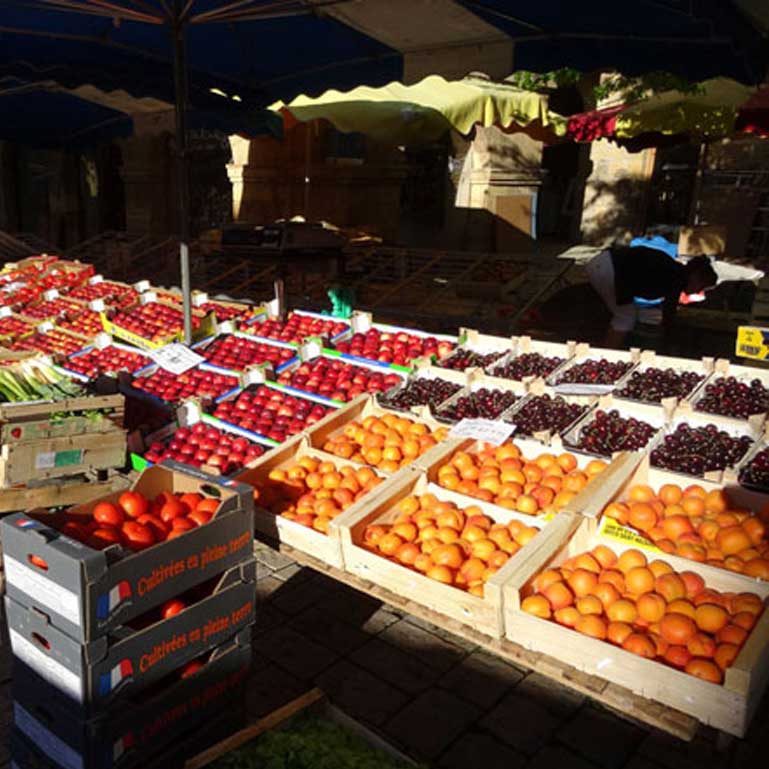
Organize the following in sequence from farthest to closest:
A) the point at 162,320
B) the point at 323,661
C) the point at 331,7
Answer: the point at 162,320
the point at 331,7
the point at 323,661

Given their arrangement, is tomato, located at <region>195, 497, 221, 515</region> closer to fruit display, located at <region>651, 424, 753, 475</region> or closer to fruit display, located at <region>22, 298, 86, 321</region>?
fruit display, located at <region>651, 424, 753, 475</region>

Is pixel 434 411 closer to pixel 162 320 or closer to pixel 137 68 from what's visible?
pixel 162 320

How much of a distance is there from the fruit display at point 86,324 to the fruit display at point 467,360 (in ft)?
11.7

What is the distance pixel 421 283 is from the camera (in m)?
9.64

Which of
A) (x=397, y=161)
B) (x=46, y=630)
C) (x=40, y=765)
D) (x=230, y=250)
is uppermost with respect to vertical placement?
(x=397, y=161)

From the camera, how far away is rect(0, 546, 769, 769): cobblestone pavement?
2.88 m

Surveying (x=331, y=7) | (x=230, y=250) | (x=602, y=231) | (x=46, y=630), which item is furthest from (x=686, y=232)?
(x=46, y=630)

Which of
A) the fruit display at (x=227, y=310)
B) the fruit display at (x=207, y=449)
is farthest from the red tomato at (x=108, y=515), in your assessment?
the fruit display at (x=227, y=310)

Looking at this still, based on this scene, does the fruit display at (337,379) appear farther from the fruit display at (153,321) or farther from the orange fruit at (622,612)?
the orange fruit at (622,612)

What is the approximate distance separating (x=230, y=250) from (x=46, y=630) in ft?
20.5

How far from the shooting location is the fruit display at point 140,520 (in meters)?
2.46

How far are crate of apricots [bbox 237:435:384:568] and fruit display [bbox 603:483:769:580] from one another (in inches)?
47.4

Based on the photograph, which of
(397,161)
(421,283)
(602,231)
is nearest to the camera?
(421,283)

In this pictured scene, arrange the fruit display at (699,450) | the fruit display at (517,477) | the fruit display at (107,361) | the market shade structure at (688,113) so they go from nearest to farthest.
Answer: the fruit display at (517,477) → the fruit display at (699,450) → the fruit display at (107,361) → the market shade structure at (688,113)
